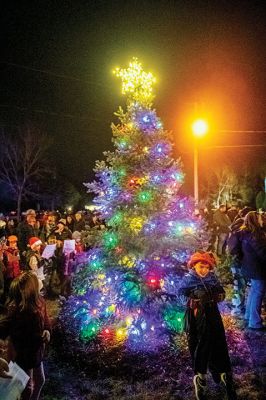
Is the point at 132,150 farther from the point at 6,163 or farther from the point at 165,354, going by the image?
the point at 6,163

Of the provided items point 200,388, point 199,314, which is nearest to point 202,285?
point 199,314

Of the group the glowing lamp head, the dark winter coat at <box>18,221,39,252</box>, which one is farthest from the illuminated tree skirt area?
the glowing lamp head

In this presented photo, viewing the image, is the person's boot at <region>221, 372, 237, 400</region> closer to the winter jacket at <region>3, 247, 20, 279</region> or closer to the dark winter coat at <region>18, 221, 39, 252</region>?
the winter jacket at <region>3, 247, 20, 279</region>

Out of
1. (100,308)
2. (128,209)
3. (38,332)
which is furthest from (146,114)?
(38,332)

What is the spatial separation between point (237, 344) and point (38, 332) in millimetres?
3890

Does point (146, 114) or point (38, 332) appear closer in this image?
point (38, 332)

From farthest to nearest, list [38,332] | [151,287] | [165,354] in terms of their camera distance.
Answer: [151,287], [165,354], [38,332]

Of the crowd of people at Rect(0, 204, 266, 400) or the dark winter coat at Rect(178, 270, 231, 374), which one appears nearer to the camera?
the crowd of people at Rect(0, 204, 266, 400)

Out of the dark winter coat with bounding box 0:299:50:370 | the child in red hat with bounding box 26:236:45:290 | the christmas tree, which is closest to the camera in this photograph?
the dark winter coat with bounding box 0:299:50:370

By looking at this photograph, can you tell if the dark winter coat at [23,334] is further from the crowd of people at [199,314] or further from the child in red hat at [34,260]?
the child in red hat at [34,260]

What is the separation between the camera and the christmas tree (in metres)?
7.60

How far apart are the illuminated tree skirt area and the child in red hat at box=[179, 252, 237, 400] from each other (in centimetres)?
45

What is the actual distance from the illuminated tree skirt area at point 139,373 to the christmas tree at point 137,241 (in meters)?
0.60

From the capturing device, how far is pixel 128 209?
791 cm
